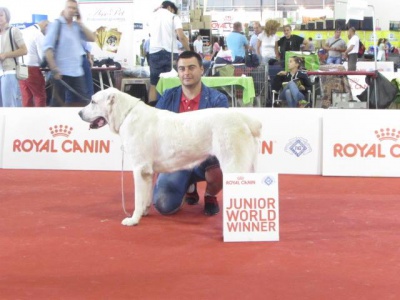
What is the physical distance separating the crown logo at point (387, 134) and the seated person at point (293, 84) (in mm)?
3560

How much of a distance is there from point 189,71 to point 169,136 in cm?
60

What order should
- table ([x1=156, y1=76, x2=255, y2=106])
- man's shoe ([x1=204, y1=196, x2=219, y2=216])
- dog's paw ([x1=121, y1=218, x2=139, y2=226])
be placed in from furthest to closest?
table ([x1=156, y1=76, x2=255, y2=106]) → man's shoe ([x1=204, y1=196, x2=219, y2=216]) → dog's paw ([x1=121, y1=218, x2=139, y2=226])

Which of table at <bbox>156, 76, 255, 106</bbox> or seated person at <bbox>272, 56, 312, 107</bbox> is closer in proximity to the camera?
table at <bbox>156, 76, 255, 106</bbox>

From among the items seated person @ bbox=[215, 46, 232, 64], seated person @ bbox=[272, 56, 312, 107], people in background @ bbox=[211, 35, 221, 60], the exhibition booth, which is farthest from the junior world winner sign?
people in background @ bbox=[211, 35, 221, 60]

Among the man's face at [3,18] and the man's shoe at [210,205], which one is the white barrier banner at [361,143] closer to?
the man's shoe at [210,205]

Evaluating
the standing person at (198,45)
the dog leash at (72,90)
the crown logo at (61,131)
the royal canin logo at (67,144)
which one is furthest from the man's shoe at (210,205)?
the standing person at (198,45)

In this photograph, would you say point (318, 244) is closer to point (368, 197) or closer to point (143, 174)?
point (143, 174)

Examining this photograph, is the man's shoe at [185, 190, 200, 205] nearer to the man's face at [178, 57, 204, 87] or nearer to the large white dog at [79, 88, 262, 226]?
the large white dog at [79, 88, 262, 226]

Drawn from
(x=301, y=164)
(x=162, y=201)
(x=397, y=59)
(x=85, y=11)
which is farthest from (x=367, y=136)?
(x=397, y=59)

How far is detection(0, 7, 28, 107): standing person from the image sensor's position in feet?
25.6

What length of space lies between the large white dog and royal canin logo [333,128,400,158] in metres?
2.56

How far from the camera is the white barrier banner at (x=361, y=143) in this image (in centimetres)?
641

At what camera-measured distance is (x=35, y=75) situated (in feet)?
28.6

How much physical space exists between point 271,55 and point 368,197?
7863 millimetres
